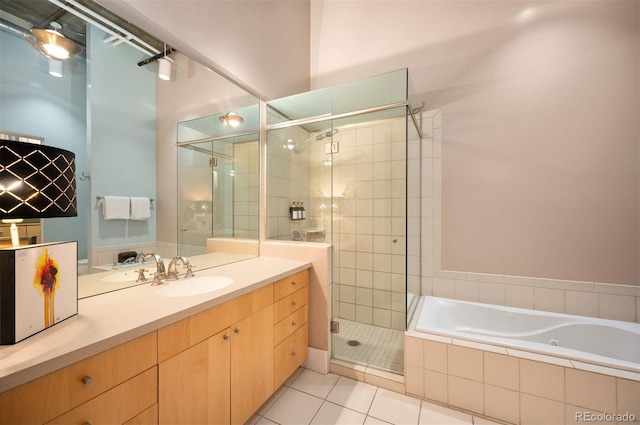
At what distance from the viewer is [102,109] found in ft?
3.76

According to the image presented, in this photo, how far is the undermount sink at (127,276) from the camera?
1.19 m

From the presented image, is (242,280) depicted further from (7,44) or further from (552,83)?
(552,83)

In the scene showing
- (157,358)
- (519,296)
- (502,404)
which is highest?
(157,358)

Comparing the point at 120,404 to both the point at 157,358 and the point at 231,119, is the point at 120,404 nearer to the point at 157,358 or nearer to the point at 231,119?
the point at 157,358

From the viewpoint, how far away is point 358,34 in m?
2.70

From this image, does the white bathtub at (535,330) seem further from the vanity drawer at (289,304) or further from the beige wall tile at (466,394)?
the vanity drawer at (289,304)

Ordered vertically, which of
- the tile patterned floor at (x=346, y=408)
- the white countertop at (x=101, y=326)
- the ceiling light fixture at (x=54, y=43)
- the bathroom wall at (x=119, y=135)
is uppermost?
the ceiling light fixture at (x=54, y=43)

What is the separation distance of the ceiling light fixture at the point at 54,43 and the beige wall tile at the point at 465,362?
2.44 m

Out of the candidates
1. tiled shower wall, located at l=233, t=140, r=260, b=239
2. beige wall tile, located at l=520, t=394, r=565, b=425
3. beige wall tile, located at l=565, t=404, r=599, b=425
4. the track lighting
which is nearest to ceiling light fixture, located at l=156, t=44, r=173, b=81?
the track lighting

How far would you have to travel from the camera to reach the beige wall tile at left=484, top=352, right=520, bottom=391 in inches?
55.9

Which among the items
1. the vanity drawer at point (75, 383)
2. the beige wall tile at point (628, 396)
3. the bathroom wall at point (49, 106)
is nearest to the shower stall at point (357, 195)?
the beige wall tile at point (628, 396)

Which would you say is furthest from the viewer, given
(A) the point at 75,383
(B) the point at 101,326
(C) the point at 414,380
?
(C) the point at 414,380

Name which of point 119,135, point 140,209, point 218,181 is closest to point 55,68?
point 119,135

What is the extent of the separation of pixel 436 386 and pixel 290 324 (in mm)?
1010
